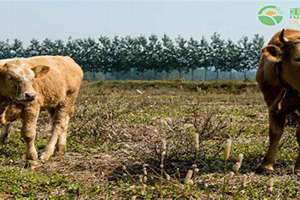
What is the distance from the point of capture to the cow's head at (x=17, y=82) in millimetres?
8633

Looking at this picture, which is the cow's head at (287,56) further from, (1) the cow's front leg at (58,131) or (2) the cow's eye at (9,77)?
(1) the cow's front leg at (58,131)

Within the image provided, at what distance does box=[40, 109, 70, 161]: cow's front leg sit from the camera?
980 centimetres

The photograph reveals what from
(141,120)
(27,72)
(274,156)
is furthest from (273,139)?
(141,120)

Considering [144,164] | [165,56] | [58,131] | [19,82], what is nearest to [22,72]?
[19,82]

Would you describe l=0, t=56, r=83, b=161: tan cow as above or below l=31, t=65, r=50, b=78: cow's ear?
below

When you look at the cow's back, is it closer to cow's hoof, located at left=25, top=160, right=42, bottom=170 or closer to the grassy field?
the grassy field

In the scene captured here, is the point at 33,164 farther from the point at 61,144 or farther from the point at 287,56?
the point at 287,56

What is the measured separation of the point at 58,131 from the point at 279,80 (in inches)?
167

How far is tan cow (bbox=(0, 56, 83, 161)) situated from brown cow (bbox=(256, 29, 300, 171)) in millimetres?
3305

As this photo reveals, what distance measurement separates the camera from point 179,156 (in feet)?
27.9

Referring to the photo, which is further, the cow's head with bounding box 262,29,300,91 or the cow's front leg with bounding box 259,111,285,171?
the cow's front leg with bounding box 259,111,285,171

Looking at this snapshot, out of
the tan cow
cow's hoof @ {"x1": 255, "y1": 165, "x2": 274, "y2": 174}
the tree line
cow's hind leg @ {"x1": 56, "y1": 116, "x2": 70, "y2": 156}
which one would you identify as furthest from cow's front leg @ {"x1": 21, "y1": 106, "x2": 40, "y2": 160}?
the tree line

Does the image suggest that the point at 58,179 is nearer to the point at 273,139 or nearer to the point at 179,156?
the point at 179,156

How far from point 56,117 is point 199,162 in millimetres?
3190
